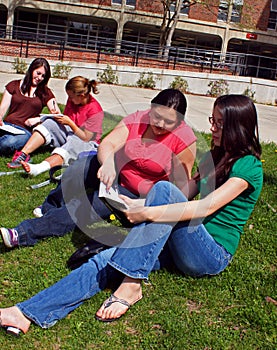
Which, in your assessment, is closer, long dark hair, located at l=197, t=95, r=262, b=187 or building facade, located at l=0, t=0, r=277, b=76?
long dark hair, located at l=197, t=95, r=262, b=187

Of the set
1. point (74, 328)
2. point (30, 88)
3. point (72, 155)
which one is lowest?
point (74, 328)

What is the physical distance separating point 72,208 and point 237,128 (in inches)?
56.6

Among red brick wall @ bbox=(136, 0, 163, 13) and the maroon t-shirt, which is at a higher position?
red brick wall @ bbox=(136, 0, 163, 13)

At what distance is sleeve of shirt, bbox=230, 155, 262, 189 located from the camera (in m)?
2.97

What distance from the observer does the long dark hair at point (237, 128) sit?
2949 millimetres

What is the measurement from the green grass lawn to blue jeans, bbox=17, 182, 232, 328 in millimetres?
98

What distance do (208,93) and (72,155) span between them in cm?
1426

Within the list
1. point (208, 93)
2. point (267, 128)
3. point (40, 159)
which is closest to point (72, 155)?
point (40, 159)

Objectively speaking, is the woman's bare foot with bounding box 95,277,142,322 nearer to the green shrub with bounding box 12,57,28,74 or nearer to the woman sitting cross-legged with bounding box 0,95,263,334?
the woman sitting cross-legged with bounding box 0,95,263,334

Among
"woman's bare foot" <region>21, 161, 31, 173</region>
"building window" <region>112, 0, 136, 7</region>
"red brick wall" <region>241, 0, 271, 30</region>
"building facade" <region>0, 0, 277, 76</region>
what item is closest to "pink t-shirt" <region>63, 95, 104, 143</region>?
"woman's bare foot" <region>21, 161, 31, 173</region>

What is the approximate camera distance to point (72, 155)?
5.41 meters

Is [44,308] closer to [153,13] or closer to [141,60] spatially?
[141,60]

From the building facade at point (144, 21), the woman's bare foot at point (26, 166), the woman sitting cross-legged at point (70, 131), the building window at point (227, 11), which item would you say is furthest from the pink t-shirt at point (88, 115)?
the building window at point (227, 11)

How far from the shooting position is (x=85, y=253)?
3260mm
